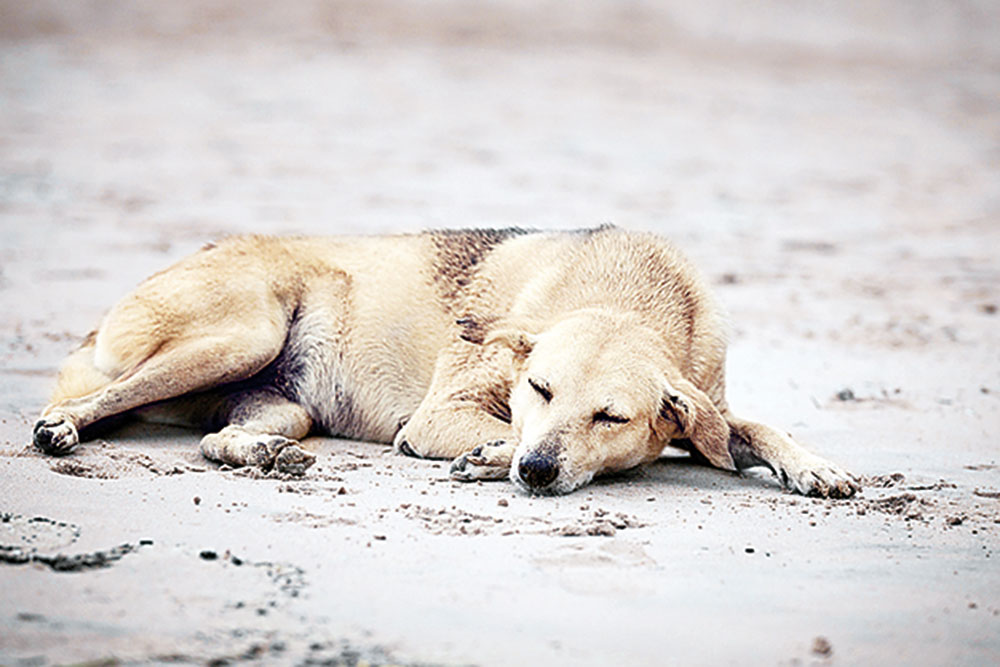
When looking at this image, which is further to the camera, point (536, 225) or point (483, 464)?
point (536, 225)

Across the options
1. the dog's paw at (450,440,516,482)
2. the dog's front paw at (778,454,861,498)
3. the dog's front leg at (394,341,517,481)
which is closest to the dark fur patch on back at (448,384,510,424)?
the dog's front leg at (394,341,517,481)

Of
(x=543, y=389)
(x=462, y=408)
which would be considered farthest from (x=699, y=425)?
(x=462, y=408)

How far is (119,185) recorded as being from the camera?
37.3 ft

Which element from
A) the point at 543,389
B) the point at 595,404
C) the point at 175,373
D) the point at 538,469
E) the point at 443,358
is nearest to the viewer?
the point at 538,469

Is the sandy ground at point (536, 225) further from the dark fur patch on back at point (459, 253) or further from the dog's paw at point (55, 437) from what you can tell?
the dark fur patch on back at point (459, 253)

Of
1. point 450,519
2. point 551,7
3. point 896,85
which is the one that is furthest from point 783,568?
point 551,7

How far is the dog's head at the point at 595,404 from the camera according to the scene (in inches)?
158

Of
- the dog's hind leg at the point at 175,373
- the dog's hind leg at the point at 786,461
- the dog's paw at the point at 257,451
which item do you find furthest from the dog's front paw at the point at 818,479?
the dog's hind leg at the point at 175,373

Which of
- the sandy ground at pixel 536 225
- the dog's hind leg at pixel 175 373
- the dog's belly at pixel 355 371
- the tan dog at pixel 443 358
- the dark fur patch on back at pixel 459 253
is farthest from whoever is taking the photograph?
the dark fur patch on back at pixel 459 253

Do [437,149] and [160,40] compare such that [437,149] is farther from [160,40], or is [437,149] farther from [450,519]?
[450,519]

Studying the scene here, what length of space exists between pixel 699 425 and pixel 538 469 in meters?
0.73

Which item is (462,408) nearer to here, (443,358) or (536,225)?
(443,358)

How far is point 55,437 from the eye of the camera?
13.8 feet

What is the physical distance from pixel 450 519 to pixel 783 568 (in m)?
1.07
